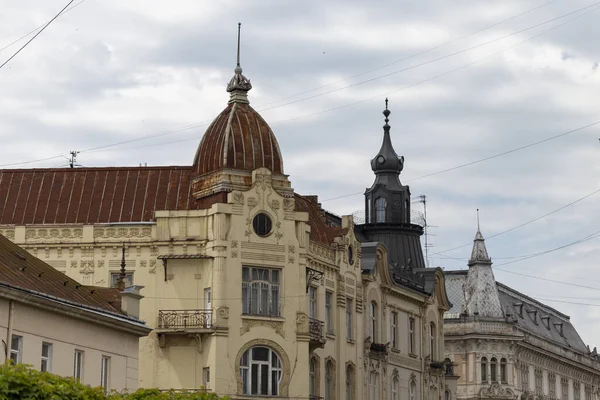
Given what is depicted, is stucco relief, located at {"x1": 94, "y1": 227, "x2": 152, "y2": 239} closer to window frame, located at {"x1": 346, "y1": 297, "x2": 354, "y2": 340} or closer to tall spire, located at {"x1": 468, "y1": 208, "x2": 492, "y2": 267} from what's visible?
window frame, located at {"x1": 346, "y1": 297, "x2": 354, "y2": 340}

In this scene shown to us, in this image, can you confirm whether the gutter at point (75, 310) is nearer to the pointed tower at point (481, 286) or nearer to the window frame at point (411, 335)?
the window frame at point (411, 335)

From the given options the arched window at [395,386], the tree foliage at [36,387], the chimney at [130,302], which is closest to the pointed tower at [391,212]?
the arched window at [395,386]

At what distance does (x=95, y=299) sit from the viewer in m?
50.2

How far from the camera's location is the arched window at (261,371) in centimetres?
6419

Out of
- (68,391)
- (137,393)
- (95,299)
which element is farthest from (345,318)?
(68,391)

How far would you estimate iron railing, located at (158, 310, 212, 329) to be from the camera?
64.1 meters

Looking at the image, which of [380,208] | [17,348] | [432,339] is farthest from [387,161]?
[17,348]

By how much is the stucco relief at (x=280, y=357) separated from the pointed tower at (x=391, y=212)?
2343 centimetres

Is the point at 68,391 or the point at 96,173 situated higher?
the point at 96,173

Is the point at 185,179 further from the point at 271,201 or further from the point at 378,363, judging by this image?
the point at 378,363

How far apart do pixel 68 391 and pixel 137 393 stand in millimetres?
9058

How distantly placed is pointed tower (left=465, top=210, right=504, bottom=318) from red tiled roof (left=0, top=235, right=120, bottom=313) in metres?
58.8

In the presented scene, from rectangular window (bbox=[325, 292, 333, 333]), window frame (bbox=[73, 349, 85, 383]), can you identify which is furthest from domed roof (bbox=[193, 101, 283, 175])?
window frame (bbox=[73, 349, 85, 383])

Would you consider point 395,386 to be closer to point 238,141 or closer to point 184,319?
point 184,319
